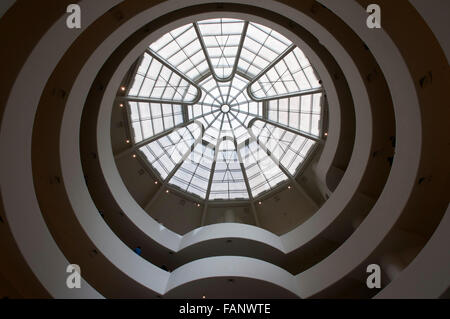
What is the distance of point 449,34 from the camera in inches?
262

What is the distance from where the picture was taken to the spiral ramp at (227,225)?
27.6 ft

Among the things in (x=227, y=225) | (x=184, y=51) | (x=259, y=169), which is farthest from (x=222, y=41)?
(x=227, y=225)

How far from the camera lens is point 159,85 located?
19.2 m

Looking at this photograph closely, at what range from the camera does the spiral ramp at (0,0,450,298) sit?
8.41 meters

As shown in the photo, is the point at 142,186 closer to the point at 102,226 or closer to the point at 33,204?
the point at 102,226

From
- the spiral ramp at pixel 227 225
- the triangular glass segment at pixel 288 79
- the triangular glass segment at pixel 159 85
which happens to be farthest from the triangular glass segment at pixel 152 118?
the triangular glass segment at pixel 288 79

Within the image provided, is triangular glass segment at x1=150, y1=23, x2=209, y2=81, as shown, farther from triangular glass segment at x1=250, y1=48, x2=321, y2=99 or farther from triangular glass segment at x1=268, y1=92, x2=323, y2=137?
triangular glass segment at x1=268, y1=92, x2=323, y2=137

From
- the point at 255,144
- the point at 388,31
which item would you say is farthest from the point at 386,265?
the point at 255,144

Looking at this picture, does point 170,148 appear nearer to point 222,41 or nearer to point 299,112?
point 222,41

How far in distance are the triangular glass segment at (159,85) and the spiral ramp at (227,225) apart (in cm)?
200

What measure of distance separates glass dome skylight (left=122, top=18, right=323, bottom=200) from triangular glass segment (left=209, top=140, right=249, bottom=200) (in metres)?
0.07

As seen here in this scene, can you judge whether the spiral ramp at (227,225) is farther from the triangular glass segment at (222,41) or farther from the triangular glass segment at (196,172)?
the triangular glass segment at (222,41)

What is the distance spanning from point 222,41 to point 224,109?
15.1ft

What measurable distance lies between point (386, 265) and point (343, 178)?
14.0ft
